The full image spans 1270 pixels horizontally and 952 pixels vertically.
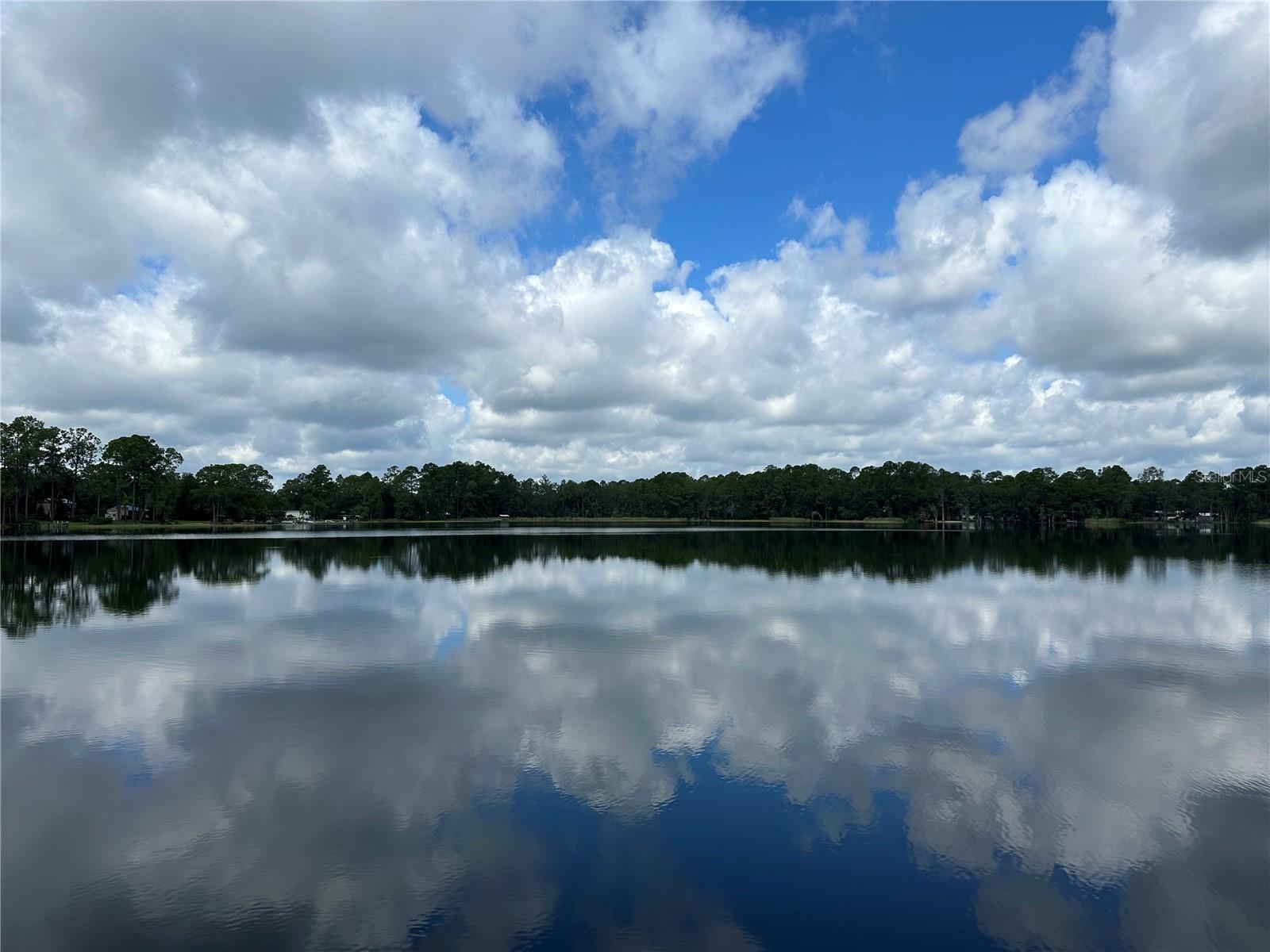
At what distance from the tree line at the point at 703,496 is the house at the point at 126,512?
302mm

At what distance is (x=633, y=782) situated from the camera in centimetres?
942

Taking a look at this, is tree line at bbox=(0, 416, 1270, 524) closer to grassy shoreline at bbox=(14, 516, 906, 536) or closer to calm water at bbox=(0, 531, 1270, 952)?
grassy shoreline at bbox=(14, 516, 906, 536)

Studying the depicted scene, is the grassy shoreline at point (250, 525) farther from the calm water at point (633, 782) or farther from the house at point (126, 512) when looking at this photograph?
the calm water at point (633, 782)

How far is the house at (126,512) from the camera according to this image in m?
101

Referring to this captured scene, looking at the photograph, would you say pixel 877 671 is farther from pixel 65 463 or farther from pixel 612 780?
pixel 65 463

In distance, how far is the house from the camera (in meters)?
101

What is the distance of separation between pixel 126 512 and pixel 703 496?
344 feet

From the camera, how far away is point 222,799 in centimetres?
885

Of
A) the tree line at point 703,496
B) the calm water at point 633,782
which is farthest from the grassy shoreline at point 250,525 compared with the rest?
the calm water at point 633,782

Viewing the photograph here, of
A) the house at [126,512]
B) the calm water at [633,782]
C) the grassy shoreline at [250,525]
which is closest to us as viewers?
the calm water at [633,782]

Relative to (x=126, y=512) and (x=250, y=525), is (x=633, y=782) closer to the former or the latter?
(x=250, y=525)

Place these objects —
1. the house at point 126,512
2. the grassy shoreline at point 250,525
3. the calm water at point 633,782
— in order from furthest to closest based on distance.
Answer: the house at point 126,512, the grassy shoreline at point 250,525, the calm water at point 633,782

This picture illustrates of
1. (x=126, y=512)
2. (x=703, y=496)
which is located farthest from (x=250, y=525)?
(x=703, y=496)

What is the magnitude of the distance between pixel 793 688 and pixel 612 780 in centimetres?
561
